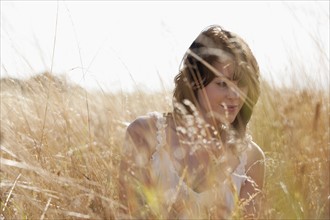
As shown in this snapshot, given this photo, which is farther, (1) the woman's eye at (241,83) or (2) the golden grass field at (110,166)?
(1) the woman's eye at (241,83)

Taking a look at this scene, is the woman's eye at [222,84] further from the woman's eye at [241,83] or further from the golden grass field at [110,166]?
the golden grass field at [110,166]

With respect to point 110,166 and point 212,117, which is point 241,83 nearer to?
point 212,117

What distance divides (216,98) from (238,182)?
1.38 feet

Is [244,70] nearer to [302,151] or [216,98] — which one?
[216,98]

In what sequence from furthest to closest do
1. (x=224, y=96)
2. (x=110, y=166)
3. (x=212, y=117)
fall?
(x=212, y=117) → (x=224, y=96) → (x=110, y=166)

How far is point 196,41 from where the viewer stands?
2.53 metres

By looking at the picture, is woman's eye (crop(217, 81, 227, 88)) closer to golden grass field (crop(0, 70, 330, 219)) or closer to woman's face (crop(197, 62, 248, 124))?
woman's face (crop(197, 62, 248, 124))

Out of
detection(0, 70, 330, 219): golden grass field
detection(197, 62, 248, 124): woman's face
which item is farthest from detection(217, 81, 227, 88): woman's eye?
detection(0, 70, 330, 219): golden grass field

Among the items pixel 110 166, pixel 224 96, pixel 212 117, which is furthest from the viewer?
pixel 212 117

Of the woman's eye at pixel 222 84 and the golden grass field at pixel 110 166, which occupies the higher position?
the woman's eye at pixel 222 84

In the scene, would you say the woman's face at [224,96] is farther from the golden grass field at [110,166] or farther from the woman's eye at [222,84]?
the golden grass field at [110,166]

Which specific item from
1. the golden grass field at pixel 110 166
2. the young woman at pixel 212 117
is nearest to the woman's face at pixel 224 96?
the young woman at pixel 212 117

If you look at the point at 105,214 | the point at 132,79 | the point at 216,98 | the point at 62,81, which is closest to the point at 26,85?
the point at 62,81

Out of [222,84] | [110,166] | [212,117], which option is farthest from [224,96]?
[110,166]
